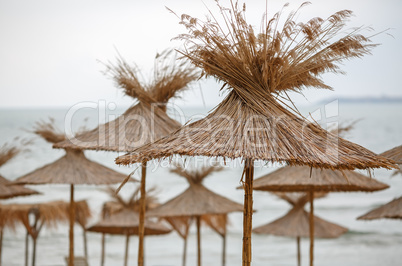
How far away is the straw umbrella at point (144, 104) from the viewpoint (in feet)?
23.8

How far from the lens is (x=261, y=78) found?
211 inches

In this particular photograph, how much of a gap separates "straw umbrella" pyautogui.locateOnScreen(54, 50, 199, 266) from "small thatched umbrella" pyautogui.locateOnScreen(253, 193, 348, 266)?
3.93 m

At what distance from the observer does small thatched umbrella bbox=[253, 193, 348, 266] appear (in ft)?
35.6

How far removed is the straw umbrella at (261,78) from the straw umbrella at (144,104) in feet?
6.20

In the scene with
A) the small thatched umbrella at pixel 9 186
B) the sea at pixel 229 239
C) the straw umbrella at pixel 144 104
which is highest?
the straw umbrella at pixel 144 104

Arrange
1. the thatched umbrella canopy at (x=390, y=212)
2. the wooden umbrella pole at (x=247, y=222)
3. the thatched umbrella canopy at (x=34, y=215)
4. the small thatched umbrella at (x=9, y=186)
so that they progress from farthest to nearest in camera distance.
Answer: the thatched umbrella canopy at (x=34, y=215) < the small thatched umbrella at (x=9, y=186) < the thatched umbrella canopy at (x=390, y=212) < the wooden umbrella pole at (x=247, y=222)

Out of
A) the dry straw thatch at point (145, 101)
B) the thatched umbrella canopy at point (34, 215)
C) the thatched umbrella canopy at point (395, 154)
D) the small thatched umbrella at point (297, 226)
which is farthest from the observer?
the thatched umbrella canopy at point (34, 215)

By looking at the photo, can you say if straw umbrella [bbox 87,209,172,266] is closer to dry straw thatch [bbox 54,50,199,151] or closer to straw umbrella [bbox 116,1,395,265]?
dry straw thatch [bbox 54,50,199,151]

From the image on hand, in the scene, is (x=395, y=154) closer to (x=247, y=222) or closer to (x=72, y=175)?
(x=247, y=222)

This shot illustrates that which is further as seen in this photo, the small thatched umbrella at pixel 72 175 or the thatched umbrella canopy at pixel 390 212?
A: the small thatched umbrella at pixel 72 175

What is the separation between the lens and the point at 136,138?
710 centimetres

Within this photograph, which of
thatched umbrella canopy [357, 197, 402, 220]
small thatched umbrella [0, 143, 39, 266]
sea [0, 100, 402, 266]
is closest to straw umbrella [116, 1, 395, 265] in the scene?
thatched umbrella canopy [357, 197, 402, 220]

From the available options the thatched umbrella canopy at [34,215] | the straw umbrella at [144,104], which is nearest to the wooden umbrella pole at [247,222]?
the straw umbrella at [144,104]

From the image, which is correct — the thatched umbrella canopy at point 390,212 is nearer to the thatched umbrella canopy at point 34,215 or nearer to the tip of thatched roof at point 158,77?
the tip of thatched roof at point 158,77
